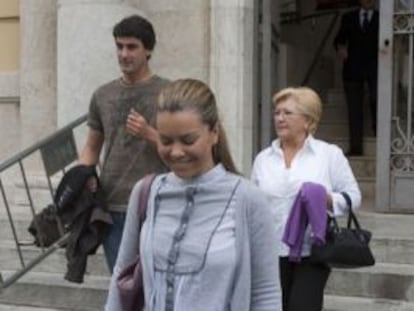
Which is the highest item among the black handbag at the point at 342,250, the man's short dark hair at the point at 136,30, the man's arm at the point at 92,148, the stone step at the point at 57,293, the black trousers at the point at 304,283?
the man's short dark hair at the point at 136,30

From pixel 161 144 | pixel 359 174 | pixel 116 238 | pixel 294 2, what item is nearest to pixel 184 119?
pixel 161 144

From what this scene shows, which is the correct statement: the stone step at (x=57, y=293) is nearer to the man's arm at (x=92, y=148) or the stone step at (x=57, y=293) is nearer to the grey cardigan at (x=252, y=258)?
the man's arm at (x=92, y=148)

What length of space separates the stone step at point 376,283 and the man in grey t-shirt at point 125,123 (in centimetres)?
198

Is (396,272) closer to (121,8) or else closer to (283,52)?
(121,8)

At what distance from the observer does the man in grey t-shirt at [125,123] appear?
422 cm

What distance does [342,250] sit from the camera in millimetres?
4164

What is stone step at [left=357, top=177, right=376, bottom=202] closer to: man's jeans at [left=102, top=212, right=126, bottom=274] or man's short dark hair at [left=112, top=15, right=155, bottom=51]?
man's jeans at [left=102, top=212, right=126, bottom=274]

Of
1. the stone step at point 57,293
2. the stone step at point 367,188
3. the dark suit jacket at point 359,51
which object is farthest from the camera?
the dark suit jacket at point 359,51

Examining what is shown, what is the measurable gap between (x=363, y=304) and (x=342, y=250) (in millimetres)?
1701

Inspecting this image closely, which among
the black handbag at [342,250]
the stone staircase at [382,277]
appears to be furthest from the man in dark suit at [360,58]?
the black handbag at [342,250]

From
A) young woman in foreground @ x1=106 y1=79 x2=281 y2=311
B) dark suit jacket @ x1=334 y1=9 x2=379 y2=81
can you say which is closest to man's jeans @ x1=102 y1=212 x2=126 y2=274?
young woman in foreground @ x1=106 y1=79 x2=281 y2=311

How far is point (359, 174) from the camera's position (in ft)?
31.0

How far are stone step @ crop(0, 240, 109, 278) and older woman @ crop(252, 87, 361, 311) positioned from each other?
2.44 metres

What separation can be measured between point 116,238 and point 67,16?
3.32 metres
